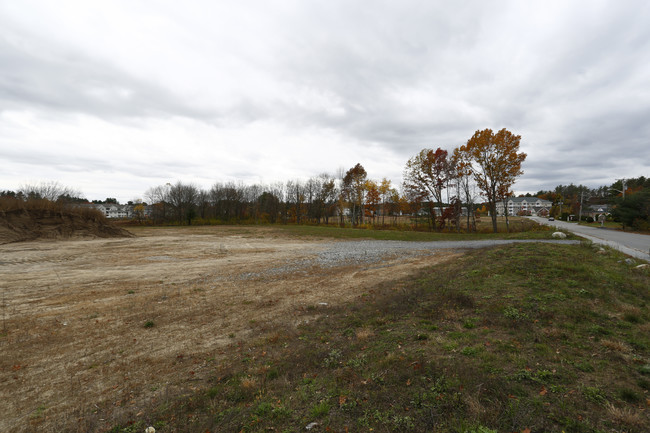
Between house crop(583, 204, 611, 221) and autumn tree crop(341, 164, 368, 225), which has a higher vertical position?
autumn tree crop(341, 164, 368, 225)

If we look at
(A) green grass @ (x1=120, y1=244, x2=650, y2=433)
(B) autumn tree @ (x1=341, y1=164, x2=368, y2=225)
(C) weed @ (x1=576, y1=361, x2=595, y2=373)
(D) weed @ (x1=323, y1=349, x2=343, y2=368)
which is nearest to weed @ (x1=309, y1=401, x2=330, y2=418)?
(A) green grass @ (x1=120, y1=244, x2=650, y2=433)

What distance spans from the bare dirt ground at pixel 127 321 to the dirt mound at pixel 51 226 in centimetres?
1545

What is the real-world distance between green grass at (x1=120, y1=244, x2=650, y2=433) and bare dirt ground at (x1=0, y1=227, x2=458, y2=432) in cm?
84

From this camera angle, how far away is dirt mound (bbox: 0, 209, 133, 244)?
26375mm

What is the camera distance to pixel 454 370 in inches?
159

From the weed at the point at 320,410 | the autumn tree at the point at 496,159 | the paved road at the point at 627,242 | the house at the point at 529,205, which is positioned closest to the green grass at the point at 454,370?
the weed at the point at 320,410

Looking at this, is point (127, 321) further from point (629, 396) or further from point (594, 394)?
point (629, 396)

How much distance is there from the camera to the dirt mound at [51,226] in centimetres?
2638

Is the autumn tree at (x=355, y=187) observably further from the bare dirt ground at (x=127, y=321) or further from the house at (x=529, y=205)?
the house at (x=529, y=205)

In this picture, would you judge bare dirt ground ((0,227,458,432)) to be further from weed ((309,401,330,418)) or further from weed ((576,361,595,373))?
weed ((576,361,595,373))

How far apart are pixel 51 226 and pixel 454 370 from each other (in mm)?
41066

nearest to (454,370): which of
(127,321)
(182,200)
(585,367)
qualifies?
(585,367)

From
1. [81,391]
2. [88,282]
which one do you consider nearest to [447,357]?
[81,391]

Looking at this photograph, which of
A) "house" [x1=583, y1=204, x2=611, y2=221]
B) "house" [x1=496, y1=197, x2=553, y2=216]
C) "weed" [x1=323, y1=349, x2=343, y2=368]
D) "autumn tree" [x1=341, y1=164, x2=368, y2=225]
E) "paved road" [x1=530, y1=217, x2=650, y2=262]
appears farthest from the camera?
"house" [x1=496, y1=197, x2=553, y2=216]
